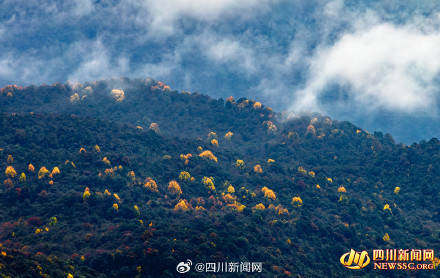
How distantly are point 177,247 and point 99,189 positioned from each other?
4861cm

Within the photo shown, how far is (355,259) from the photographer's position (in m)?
122

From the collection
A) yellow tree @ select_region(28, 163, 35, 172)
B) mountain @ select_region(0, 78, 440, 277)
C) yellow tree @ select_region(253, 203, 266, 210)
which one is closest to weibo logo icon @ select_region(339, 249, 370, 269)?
mountain @ select_region(0, 78, 440, 277)

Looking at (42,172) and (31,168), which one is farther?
(31,168)

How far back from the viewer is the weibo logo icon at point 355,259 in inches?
4621

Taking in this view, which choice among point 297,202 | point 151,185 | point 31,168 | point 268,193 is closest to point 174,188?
point 151,185

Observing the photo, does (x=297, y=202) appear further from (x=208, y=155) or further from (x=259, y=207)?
(x=208, y=155)

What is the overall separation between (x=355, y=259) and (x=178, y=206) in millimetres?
53102

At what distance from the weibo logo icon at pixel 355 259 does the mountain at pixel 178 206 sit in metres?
1.94

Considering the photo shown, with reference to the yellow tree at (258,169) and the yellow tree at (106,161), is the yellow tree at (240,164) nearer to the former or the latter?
the yellow tree at (258,169)

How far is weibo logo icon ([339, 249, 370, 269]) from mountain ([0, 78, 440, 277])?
76.4 inches

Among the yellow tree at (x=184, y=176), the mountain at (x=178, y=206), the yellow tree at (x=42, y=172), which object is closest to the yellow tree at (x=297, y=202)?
the mountain at (x=178, y=206)

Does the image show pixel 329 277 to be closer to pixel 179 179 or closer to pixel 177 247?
pixel 177 247

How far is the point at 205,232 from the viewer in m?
110

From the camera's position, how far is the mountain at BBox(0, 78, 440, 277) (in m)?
97.0
